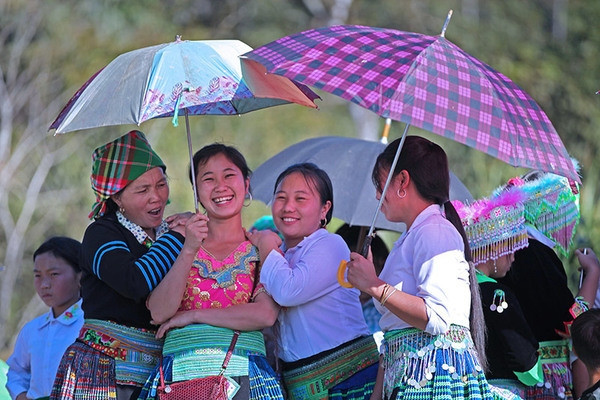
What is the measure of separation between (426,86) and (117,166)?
150cm

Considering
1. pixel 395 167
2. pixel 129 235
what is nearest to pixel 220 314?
pixel 129 235

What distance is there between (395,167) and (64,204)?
9.06m

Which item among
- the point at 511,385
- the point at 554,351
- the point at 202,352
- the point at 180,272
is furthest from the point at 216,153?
the point at 554,351

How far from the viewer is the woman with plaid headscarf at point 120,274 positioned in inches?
157

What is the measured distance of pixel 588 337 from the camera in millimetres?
4242

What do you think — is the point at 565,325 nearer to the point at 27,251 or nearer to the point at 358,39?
the point at 358,39

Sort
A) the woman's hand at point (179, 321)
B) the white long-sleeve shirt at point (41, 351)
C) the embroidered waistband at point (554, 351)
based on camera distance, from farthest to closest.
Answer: the white long-sleeve shirt at point (41, 351) → the embroidered waistband at point (554, 351) → the woman's hand at point (179, 321)

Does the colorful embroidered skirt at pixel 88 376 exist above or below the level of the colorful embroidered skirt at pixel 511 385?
above

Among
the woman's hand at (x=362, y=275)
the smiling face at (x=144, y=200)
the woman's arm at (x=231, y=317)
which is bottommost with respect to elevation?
the woman's arm at (x=231, y=317)

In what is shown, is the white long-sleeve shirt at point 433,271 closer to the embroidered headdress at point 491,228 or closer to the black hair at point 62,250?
the embroidered headdress at point 491,228

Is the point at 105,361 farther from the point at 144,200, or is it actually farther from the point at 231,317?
the point at 144,200

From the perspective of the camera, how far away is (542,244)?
4.78 metres

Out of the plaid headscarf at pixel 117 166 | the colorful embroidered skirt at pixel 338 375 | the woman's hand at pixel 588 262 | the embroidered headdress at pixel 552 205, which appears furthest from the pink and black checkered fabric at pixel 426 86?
the woman's hand at pixel 588 262

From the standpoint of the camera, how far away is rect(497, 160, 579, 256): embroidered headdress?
4742mm
